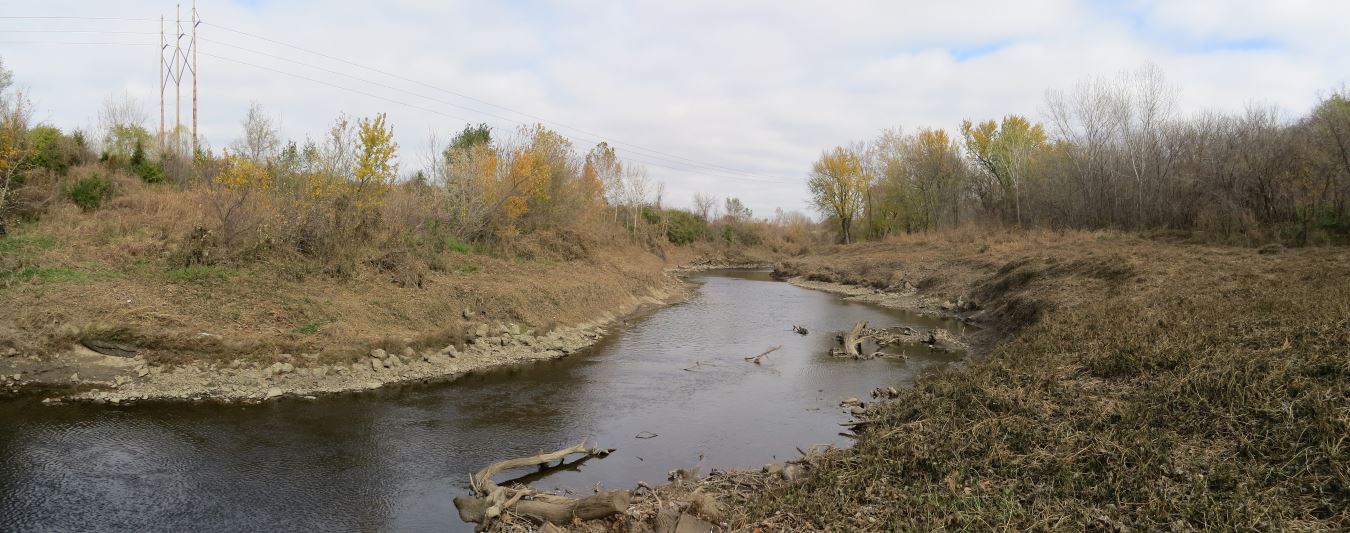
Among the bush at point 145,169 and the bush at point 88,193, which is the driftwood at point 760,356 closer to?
the bush at point 88,193

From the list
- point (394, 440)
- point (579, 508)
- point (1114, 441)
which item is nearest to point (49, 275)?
point (394, 440)

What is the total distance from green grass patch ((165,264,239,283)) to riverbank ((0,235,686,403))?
42 mm

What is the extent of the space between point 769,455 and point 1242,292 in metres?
10.8

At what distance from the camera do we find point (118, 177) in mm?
25578

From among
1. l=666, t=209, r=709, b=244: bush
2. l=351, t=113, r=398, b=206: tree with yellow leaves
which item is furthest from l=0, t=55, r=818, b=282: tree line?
l=666, t=209, r=709, b=244: bush

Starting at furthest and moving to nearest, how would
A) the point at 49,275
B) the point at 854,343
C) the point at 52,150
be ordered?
the point at 52,150, the point at 854,343, the point at 49,275

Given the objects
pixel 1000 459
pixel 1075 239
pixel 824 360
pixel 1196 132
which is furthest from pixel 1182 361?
pixel 1196 132

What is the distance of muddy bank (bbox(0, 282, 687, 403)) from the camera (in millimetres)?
12789

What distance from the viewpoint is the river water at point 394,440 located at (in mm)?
8383

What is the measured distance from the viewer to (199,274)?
16422 millimetres

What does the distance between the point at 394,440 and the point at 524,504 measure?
4078 mm

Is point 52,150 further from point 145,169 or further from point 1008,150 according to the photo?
point 1008,150

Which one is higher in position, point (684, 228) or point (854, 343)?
point (684, 228)

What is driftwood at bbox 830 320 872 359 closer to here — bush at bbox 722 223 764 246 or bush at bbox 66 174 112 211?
bush at bbox 66 174 112 211
